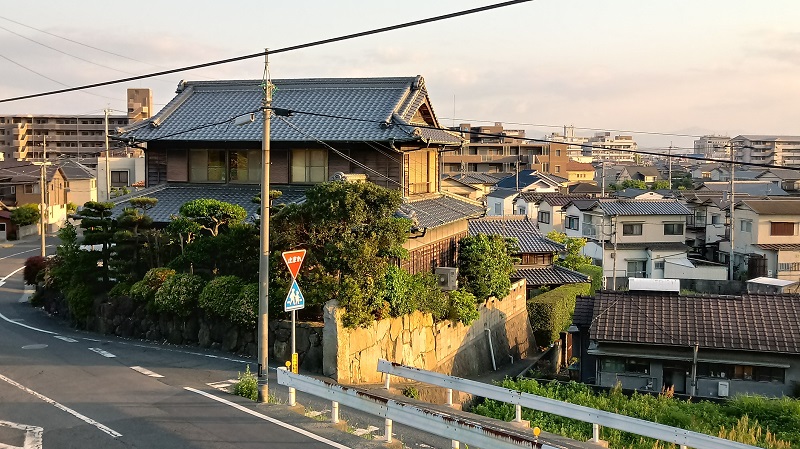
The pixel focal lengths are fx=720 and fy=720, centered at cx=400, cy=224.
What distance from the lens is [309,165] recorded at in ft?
85.7

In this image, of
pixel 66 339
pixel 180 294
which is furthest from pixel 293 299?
pixel 66 339

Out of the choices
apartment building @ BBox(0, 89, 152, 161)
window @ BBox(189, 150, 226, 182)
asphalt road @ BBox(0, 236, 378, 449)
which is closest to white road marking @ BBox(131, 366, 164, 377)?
asphalt road @ BBox(0, 236, 378, 449)

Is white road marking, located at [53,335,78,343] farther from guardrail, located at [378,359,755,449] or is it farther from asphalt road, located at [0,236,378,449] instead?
guardrail, located at [378,359,755,449]

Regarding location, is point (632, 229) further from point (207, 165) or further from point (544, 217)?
point (207, 165)

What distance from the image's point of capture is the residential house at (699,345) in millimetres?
22891

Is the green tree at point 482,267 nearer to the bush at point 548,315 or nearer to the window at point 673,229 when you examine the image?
the bush at point 548,315

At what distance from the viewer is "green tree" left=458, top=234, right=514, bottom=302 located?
26.2 metres

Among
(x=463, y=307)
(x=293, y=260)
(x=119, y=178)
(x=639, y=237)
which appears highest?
(x=119, y=178)

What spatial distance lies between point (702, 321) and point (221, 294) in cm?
1596

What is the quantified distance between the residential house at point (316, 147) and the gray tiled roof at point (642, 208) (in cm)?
2507

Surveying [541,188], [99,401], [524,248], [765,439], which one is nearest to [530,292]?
[524,248]

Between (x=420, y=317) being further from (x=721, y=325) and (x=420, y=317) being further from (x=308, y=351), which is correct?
(x=721, y=325)

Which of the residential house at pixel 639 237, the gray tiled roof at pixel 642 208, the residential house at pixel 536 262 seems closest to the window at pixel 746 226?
the gray tiled roof at pixel 642 208

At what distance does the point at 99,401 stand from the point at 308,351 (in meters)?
4.96
